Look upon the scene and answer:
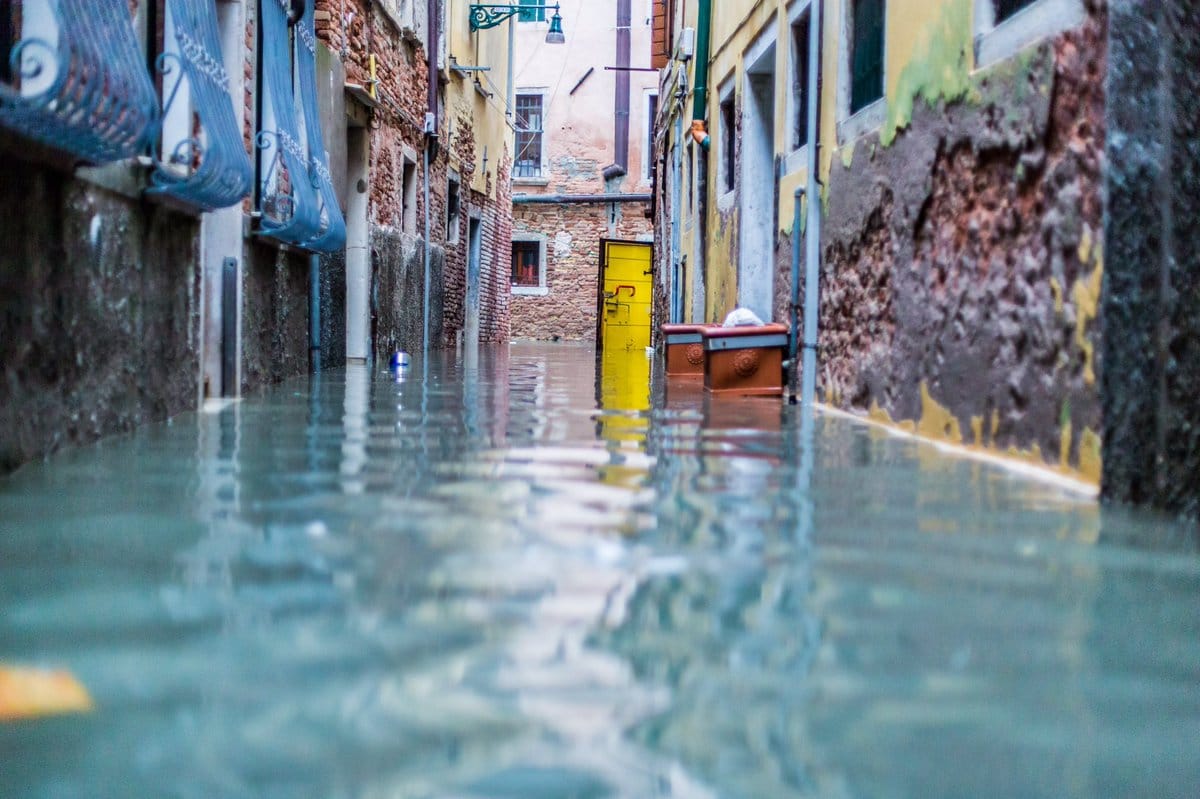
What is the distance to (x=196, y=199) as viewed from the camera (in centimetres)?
605

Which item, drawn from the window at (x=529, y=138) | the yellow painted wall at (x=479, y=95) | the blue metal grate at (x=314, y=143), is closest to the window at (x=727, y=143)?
the blue metal grate at (x=314, y=143)

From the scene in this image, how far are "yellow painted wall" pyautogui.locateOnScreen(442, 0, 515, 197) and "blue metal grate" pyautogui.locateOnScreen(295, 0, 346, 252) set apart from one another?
331 inches

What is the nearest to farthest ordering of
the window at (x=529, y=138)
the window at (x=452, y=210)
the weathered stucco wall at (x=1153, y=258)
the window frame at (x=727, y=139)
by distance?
1. the weathered stucco wall at (x=1153, y=258)
2. the window frame at (x=727, y=139)
3. the window at (x=452, y=210)
4. the window at (x=529, y=138)

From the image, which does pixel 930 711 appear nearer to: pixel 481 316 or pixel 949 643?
pixel 949 643

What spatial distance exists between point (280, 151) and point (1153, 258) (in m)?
5.94

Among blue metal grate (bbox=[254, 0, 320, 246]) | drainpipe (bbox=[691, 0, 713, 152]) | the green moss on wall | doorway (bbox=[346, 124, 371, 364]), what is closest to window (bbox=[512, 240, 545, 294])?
drainpipe (bbox=[691, 0, 713, 152])

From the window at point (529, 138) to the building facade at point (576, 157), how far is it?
Result: 0.08 feet

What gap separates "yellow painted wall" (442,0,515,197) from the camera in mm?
19203

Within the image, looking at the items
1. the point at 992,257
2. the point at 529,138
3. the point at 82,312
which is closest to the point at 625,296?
the point at 529,138

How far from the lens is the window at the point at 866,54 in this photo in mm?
7328

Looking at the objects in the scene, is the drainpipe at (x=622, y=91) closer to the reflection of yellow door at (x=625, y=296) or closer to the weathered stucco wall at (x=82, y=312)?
the reflection of yellow door at (x=625, y=296)

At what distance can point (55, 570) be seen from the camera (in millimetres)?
2664

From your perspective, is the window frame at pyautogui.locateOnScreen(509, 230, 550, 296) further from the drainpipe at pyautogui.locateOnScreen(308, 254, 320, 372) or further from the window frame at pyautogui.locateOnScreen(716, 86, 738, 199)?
the drainpipe at pyautogui.locateOnScreen(308, 254, 320, 372)

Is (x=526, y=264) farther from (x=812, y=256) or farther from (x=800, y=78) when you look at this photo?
(x=812, y=256)
